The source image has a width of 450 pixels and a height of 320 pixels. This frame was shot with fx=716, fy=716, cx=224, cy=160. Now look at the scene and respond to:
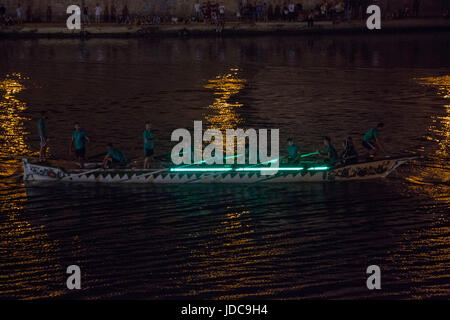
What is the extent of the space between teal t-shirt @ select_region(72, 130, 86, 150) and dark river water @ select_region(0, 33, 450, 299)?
173 cm

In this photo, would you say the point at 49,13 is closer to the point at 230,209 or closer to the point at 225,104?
the point at 225,104

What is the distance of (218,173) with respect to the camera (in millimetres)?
24125

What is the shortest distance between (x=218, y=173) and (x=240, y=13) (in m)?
50.1

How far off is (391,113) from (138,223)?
754 inches

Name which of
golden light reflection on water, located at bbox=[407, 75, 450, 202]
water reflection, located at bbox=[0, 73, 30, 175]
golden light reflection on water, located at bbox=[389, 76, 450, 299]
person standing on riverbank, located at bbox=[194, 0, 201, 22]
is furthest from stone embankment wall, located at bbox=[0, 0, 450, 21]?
golden light reflection on water, located at bbox=[389, 76, 450, 299]

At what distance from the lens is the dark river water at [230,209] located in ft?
55.8

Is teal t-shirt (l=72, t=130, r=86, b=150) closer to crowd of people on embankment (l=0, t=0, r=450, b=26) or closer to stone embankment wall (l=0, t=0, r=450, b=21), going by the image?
crowd of people on embankment (l=0, t=0, r=450, b=26)

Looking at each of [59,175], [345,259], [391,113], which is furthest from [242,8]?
[345,259]

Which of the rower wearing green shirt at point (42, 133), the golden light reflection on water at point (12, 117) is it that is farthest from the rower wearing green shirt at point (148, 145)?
the golden light reflection on water at point (12, 117)

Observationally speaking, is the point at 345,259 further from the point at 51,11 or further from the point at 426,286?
the point at 51,11

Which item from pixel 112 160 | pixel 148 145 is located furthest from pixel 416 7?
pixel 112 160

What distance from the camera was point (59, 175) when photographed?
24.4 m

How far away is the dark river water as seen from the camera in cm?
1702

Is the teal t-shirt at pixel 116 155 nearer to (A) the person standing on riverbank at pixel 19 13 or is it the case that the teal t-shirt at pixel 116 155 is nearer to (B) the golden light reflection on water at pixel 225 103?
(B) the golden light reflection on water at pixel 225 103
